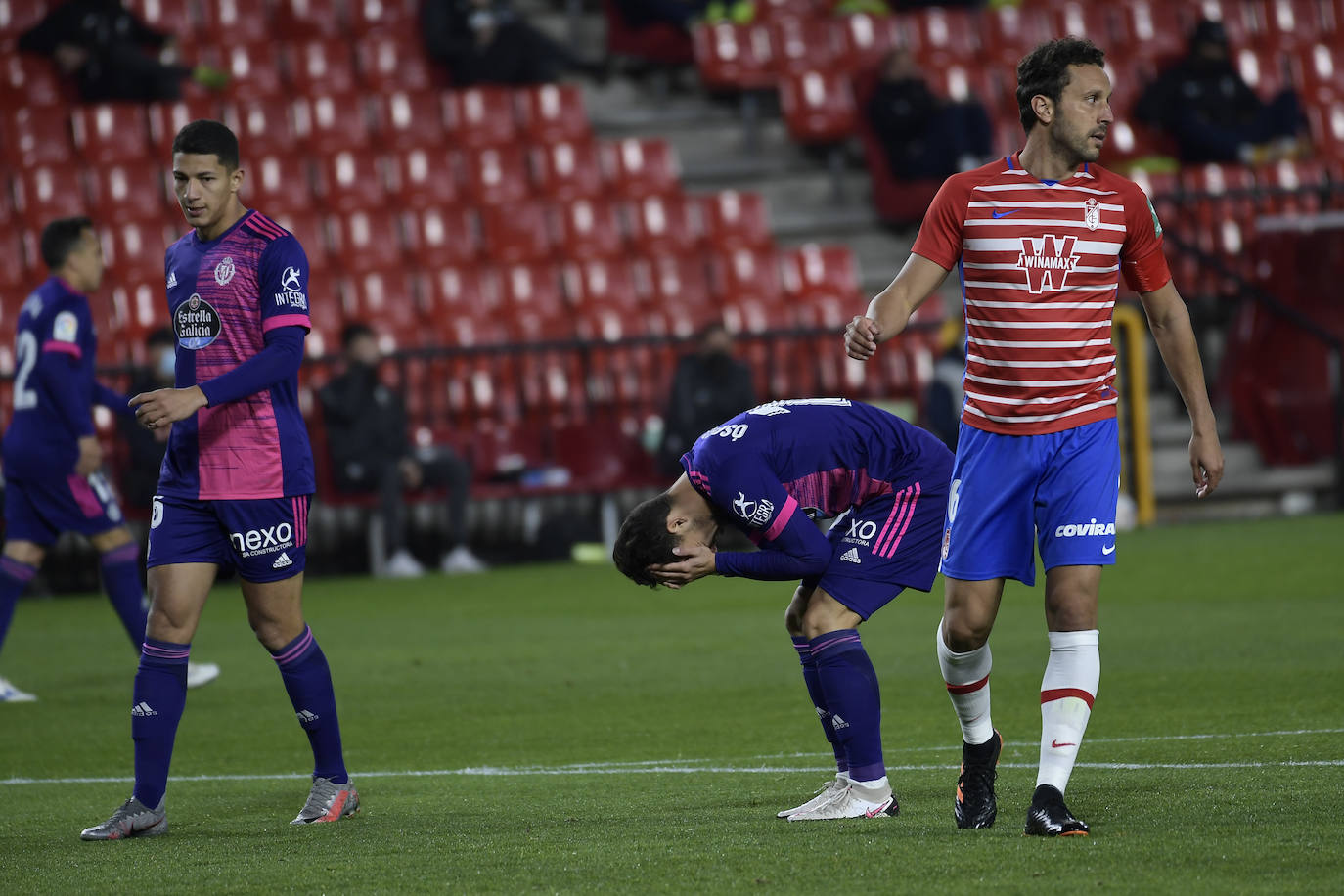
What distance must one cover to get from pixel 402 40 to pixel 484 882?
15808 millimetres

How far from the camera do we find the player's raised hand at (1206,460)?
490cm

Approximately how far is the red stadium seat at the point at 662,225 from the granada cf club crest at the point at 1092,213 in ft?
40.5

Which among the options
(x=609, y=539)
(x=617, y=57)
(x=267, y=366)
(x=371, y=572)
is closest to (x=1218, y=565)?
(x=609, y=539)

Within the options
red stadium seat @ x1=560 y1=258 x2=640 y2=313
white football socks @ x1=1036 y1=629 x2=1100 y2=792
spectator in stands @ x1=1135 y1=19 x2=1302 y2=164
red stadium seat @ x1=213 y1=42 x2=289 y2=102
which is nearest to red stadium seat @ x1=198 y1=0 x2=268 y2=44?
red stadium seat @ x1=213 y1=42 x2=289 y2=102

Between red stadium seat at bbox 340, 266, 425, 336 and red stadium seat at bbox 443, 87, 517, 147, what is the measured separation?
237 cm

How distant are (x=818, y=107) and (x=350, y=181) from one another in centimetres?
507

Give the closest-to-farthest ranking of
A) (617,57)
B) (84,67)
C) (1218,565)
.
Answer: (1218,565) < (84,67) < (617,57)

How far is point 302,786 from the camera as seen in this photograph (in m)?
6.32

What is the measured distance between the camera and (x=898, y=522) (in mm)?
5480

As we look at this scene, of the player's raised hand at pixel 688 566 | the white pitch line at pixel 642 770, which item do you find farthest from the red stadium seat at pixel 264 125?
the player's raised hand at pixel 688 566

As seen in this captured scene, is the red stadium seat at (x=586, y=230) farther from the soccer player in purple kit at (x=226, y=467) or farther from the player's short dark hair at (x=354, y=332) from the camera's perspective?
the soccer player in purple kit at (x=226, y=467)

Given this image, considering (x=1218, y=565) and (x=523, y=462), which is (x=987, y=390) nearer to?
(x=1218, y=565)

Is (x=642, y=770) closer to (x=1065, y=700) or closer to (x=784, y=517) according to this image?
(x=784, y=517)

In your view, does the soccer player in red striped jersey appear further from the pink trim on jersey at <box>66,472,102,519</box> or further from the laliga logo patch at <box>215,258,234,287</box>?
the pink trim on jersey at <box>66,472,102,519</box>
